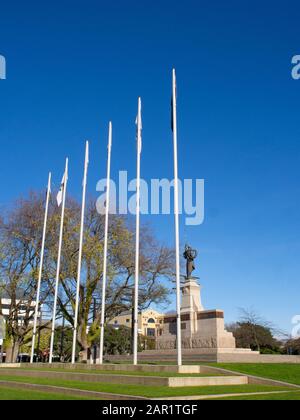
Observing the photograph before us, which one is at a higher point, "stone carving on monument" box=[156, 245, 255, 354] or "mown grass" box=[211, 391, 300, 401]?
"stone carving on monument" box=[156, 245, 255, 354]

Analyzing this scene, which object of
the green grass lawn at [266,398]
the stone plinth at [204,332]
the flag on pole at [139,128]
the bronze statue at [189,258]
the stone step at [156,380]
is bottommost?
the green grass lawn at [266,398]

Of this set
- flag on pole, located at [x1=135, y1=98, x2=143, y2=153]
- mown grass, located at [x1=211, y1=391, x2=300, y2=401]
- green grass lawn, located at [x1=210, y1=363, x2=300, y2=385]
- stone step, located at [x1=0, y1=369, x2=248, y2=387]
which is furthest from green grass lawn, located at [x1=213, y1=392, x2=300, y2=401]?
flag on pole, located at [x1=135, y1=98, x2=143, y2=153]

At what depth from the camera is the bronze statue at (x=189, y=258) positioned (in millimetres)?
38219

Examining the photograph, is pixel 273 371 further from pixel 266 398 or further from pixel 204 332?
pixel 204 332

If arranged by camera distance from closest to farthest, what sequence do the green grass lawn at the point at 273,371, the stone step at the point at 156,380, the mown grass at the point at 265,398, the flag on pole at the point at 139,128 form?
1. the mown grass at the point at 265,398
2. the stone step at the point at 156,380
3. the green grass lawn at the point at 273,371
4. the flag on pole at the point at 139,128

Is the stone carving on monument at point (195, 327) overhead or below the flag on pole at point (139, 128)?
below

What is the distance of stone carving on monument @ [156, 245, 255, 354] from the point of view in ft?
104

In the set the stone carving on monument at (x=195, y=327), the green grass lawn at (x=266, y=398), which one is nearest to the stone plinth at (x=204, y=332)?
the stone carving on monument at (x=195, y=327)

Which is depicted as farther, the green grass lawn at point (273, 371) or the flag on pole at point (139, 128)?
→ the flag on pole at point (139, 128)

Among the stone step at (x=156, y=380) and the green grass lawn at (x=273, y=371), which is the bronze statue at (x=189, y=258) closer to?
the green grass lawn at (x=273, y=371)

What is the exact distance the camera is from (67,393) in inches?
539

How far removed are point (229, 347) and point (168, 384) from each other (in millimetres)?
18306

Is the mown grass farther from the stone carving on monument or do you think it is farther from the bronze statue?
the bronze statue

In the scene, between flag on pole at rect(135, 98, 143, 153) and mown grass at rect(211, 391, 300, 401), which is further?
flag on pole at rect(135, 98, 143, 153)
